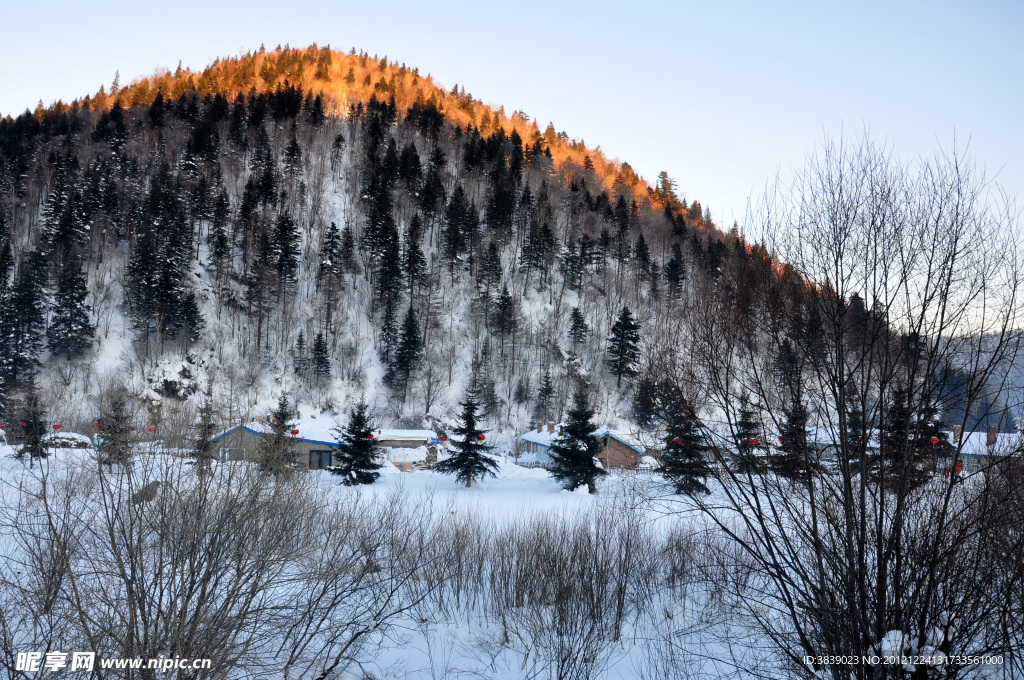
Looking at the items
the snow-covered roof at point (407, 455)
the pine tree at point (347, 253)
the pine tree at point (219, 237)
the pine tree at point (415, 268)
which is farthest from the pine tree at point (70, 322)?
the snow-covered roof at point (407, 455)

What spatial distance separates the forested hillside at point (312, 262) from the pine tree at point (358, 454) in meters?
14.1

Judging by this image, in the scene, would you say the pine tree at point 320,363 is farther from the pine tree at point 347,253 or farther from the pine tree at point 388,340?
the pine tree at point 347,253

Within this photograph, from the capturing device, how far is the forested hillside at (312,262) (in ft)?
173

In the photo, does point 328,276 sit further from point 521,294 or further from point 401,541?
point 401,541

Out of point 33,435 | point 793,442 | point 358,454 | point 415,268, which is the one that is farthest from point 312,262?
point 793,442

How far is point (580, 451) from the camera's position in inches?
1090

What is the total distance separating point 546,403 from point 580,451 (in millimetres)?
26540

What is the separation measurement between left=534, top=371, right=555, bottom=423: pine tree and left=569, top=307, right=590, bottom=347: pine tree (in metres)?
7.85

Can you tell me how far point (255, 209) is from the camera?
225 feet

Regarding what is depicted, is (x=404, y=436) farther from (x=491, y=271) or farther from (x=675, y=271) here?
(x=675, y=271)

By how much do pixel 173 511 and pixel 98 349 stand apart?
57641 mm

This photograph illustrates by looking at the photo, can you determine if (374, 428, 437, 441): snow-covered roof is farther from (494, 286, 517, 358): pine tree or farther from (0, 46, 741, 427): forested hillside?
(494, 286, 517, 358): pine tree

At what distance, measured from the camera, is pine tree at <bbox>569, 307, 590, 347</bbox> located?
60444 mm

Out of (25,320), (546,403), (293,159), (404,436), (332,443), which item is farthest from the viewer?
(293,159)
